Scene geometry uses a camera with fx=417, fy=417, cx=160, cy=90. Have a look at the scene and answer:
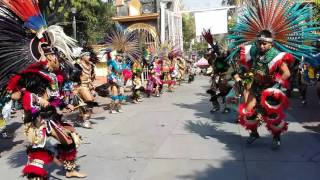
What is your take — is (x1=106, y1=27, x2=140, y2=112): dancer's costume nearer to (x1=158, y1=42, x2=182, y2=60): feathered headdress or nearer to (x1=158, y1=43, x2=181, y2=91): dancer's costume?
(x1=158, y1=43, x2=181, y2=91): dancer's costume

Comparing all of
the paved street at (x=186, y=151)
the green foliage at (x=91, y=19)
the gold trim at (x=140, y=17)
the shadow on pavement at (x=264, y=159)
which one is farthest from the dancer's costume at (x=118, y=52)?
the green foliage at (x=91, y=19)

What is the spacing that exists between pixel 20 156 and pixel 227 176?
365 centimetres

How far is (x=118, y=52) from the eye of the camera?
11953mm

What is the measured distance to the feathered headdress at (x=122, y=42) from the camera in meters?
12.2

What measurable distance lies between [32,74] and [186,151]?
2.86 meters

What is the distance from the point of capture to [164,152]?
6.71m

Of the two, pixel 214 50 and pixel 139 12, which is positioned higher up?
pixel 139 12

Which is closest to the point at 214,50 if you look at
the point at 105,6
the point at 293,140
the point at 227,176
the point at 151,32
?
the point at 293,140

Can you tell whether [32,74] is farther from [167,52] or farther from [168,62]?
[167,52]

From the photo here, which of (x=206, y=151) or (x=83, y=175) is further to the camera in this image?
(x=206, y=151)

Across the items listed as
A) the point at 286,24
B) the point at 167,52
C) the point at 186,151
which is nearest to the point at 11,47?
the point at 186,151

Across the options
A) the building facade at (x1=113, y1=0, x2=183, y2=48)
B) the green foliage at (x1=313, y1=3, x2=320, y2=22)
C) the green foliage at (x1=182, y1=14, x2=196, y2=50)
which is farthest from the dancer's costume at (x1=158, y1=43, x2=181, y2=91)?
the green foliage at (x1=182, y1=14, x2=196, y2=50)

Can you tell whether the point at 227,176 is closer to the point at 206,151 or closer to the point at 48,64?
the point at 206,151

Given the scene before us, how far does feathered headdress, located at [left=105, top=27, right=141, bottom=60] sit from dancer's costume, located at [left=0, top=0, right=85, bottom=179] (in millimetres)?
6840
